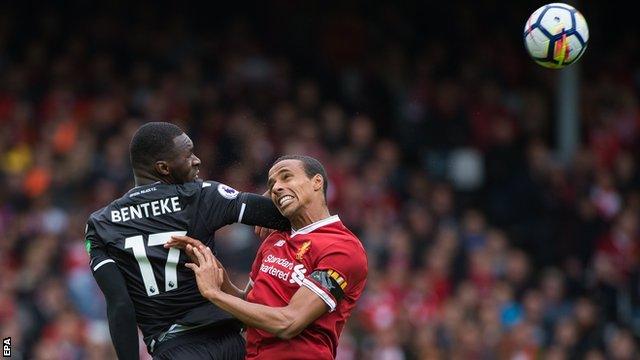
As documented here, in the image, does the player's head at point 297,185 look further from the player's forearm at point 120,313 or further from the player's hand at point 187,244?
the player's forearm at point 120,313

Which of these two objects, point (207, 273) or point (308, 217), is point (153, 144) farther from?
point (308, 217)

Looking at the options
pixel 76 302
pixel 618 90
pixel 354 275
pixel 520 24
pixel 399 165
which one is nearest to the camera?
pixel 354 275

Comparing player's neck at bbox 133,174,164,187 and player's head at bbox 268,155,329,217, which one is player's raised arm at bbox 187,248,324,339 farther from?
player's neck at bbox 133,174,164,187

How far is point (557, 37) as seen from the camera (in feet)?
26.1

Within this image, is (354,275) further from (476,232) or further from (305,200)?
(476,232)

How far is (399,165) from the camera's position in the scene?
50.7 feet

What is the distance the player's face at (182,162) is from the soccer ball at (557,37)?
2.66 metres

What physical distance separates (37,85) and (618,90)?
754 centimetres

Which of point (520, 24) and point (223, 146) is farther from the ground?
point (520, 24)

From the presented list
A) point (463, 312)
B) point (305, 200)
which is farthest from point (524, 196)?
point (305, 200)

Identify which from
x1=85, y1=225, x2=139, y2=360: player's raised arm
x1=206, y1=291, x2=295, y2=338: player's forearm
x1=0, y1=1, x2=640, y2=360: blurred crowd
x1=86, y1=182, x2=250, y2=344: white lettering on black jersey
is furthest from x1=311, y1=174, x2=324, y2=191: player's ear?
x1=0, y1=1, x2=640, y2=360: blurred crowd

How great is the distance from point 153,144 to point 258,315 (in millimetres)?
1046

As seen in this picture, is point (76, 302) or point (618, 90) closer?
point (76, 302)

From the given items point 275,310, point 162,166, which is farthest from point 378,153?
point 275,310
